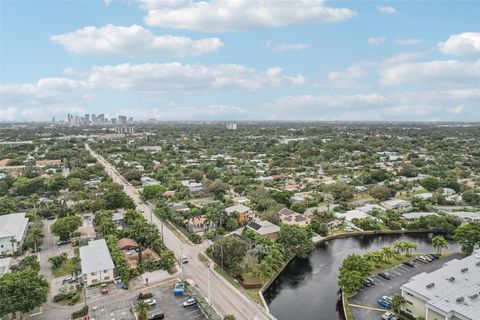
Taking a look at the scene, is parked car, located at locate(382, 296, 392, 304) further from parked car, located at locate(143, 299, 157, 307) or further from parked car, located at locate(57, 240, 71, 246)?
parked car, located at locate(57, 240, 71, 246)

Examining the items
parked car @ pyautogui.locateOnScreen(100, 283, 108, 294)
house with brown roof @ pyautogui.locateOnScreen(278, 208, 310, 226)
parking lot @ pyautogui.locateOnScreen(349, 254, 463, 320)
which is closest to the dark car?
parking lot @ pyautogui.locateOnScreen(349, 254, 463, 320)

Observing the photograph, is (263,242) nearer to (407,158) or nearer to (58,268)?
(58,268)

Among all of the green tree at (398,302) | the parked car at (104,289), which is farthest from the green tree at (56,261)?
the green tree at (398,302)

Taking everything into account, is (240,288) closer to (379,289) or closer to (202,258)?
(202,258)

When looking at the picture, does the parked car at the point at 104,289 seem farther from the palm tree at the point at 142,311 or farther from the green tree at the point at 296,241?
the green tree at the point at 296,241

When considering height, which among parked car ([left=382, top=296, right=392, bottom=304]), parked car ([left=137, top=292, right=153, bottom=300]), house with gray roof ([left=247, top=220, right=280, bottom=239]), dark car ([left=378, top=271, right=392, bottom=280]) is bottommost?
dark car ([left=378, top=271, right=392, bottom=280])

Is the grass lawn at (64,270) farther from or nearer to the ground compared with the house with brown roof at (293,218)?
nearer to the ground
